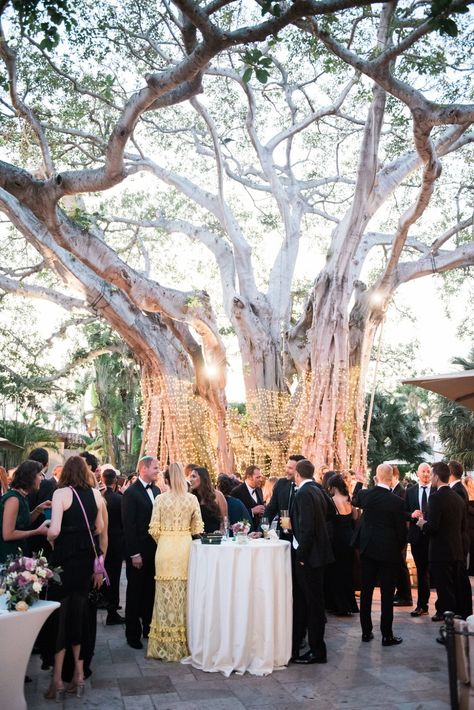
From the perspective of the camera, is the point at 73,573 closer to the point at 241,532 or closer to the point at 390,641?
the point at 241,532

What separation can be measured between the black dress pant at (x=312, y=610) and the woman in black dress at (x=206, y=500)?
0.89 m

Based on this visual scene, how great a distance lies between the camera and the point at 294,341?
54.4 feet

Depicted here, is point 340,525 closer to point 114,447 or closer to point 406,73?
point 406,73

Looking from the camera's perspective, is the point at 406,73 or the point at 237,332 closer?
the point at 406,73

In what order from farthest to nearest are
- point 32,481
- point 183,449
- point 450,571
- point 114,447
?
point 114,447, point 183,449, point 450,571, point 32,481

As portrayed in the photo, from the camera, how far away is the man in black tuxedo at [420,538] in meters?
8.34

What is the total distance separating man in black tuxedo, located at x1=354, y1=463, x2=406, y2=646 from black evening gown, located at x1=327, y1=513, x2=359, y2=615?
1.25 meters

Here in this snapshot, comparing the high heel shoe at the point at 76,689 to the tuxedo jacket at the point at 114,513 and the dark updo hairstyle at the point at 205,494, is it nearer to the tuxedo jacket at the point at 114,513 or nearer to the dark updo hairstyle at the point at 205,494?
the dark updo hairstyle at the point at 205,494

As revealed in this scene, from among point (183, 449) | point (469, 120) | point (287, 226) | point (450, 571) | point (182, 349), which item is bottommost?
point (450, 571)

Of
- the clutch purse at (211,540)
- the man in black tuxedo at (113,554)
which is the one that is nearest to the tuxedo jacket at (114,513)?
the man in black tuxedo at (113,554)

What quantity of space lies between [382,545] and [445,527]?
90 cm

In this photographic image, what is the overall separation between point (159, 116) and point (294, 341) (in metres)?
6.35

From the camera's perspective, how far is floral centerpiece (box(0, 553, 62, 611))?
180 inches

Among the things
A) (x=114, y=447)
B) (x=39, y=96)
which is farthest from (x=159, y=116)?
(x=114, y=447)
